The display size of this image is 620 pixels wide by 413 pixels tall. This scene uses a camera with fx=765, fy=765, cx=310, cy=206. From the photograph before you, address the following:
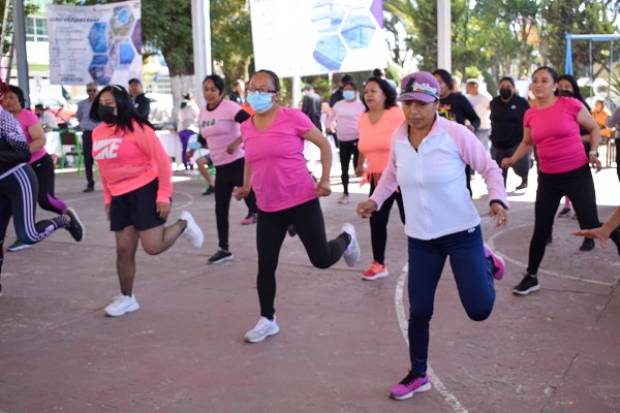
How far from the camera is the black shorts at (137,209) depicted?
5914 mm

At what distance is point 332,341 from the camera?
17.6 ft

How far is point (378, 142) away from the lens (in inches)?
272

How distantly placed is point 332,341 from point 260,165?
1.34 metres

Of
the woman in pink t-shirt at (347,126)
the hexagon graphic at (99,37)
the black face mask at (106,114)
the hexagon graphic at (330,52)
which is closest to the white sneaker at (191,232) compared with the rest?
the black face mask at (106,114)

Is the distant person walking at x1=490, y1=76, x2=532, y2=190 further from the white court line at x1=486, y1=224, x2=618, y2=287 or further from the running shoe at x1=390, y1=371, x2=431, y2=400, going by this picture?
the running shoe at x1=390, y1=371, x2=431, y2=400

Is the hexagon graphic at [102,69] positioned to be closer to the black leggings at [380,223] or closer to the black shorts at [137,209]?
the black leggings at [380,223]

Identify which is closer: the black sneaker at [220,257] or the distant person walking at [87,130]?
the black sneaker at [220,257]

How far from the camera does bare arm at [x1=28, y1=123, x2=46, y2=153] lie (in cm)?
754

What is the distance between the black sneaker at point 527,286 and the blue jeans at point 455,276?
2.21 meters

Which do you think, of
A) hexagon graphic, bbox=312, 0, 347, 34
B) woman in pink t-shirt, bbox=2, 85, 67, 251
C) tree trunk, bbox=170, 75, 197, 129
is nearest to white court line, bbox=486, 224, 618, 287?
woman in pink t-shirt, bbox=2, 85, 67, 251

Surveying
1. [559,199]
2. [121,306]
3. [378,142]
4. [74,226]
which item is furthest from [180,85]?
[559,199]

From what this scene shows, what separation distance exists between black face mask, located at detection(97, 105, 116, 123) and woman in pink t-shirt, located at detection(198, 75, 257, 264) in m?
2.02

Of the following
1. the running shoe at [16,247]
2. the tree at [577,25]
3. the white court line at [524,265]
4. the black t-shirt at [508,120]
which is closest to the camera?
the white court line at [524,265]

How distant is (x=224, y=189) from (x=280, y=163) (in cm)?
→ 255
